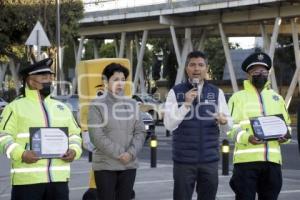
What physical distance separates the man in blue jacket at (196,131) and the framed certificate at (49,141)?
39.9 inches

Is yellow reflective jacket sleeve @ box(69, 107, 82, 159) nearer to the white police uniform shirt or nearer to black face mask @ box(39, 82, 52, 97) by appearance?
black face mask @ box(39, 82, 52, 97)

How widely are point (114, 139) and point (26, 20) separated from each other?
618 inches

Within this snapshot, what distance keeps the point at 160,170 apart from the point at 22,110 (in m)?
8.42

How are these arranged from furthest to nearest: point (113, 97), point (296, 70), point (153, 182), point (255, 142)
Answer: point (296, 70), point (153, 182), point (113, 97), point (255, 142)

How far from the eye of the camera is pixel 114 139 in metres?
6.19

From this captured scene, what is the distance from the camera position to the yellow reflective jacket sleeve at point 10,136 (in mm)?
5395

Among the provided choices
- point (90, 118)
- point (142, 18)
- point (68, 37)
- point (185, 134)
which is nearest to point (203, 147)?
point (185, 134)

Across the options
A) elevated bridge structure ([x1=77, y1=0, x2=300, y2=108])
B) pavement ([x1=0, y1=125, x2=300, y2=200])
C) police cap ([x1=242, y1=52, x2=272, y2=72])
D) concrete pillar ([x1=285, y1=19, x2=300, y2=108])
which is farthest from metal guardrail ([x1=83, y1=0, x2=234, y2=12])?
police cap ([x1=242, y1=52, x2=272, y2=72])

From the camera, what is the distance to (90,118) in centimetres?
623

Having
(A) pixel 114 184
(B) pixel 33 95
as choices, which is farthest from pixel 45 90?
(A) pixel 114 184

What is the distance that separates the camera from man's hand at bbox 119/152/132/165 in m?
6.09

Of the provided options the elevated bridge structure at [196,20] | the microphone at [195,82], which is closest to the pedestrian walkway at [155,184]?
the microphone at [195,82]

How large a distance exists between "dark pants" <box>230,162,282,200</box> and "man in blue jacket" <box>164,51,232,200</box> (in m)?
0.31

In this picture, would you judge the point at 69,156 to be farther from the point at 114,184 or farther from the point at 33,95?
the point at 114,184
